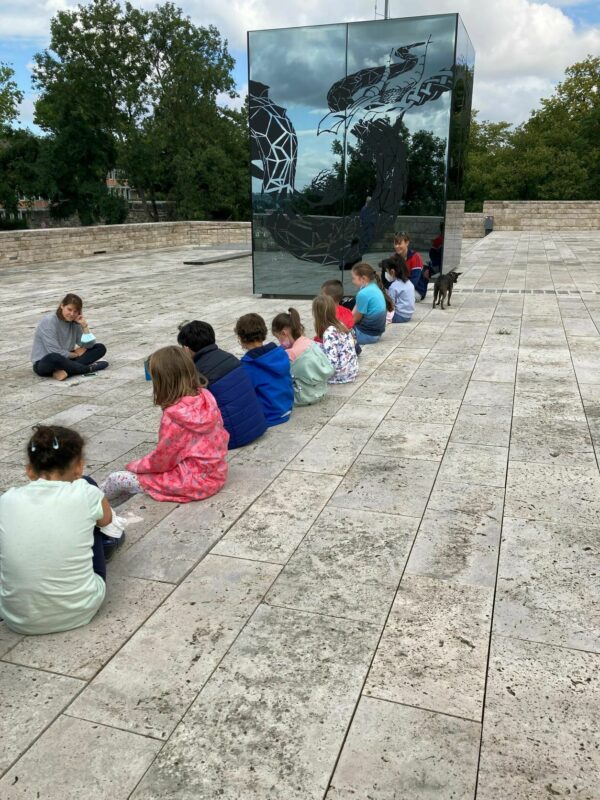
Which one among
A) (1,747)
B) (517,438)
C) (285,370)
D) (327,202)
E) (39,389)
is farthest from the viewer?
(327,202)

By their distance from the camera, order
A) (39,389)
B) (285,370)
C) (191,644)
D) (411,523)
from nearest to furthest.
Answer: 1. (191,644)
2. (411,523)
3. (285,370)
4. (39,389)

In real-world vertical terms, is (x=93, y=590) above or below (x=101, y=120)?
below

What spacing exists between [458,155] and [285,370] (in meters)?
11.1

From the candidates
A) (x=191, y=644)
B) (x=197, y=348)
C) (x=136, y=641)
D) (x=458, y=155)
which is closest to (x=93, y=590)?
(x=136, y=641)

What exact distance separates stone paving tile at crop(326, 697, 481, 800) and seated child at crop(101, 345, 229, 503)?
2.13m

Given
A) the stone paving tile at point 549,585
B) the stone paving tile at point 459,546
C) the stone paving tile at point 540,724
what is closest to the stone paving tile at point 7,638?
the stone paving tile at point 459,546

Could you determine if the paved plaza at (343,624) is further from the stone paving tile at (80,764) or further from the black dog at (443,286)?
the black dog at (443,286)

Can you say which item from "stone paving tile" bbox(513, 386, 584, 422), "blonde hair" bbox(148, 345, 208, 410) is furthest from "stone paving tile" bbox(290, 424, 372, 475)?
"stone paving tile" bbox(513, 386, 584, 422)

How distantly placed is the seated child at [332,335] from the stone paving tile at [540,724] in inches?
171

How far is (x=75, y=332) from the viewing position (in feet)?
25.5

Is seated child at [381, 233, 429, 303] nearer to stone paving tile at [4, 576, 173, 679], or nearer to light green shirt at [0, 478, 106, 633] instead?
stone paving tile at [4, 576, 173, 679]

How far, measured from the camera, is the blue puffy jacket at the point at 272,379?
5.58m

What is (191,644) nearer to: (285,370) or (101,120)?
(285,370)

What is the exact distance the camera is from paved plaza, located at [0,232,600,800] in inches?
89.3
